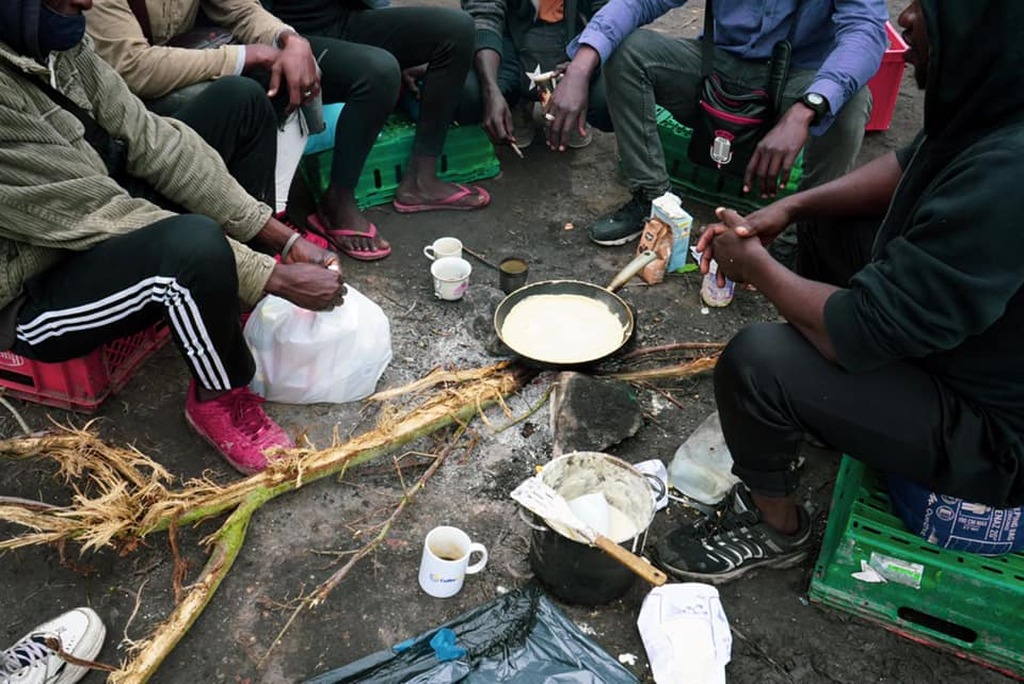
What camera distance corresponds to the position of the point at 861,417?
1923 millimetres

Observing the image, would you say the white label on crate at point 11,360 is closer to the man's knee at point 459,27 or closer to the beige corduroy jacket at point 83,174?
the beige corduroy jacket at point 83,174

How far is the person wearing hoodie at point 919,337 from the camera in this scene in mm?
1634

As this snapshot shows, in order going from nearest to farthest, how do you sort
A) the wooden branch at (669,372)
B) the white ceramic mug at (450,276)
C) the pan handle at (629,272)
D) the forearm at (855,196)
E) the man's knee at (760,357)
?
the man's knee at (760,357) < the forearm at (855,196) < the wooden branch at (669,372) < the pan handle at (629,272) < the white ceramic mug at (450,276)

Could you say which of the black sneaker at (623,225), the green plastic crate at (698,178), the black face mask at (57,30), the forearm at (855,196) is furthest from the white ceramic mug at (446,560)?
the green plastic crate at (698,178)

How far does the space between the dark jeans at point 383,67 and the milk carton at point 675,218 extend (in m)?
1.08

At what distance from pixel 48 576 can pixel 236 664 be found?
2.09ft

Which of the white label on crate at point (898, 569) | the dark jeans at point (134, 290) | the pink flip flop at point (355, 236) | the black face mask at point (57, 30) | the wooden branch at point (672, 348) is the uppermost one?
the black face mask at point (57, 30)

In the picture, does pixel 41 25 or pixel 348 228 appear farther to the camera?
pixel 348 228

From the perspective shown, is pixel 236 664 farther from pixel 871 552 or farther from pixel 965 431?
pixel 965 431

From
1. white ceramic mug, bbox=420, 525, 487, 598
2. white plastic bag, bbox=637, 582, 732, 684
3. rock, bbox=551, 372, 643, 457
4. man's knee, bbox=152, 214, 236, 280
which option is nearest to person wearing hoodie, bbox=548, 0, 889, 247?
rock, bbox=551, 372, 643, 457

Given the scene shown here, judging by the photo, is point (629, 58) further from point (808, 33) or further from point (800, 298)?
point (800, 298)

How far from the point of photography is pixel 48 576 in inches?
89.6

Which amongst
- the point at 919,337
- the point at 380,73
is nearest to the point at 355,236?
the point at 380,73

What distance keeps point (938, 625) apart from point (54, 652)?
226 cm
